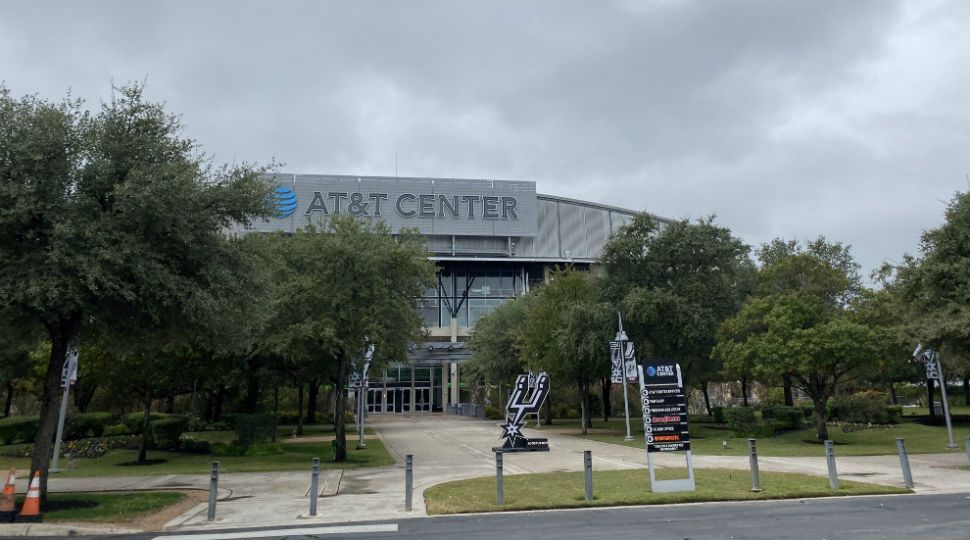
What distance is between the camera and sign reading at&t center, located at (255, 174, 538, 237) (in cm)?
6862

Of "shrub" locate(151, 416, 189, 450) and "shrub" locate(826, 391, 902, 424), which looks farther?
"shrub" locate(826, 391, 902, 424)

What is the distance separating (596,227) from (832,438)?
4944cm

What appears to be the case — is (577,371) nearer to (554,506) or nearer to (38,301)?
(554,506)

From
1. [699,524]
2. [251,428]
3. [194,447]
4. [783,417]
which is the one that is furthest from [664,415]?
[783,417]

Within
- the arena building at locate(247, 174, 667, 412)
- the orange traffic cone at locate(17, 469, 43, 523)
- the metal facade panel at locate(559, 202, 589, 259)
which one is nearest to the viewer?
the orange traffic cone at locate(17, 469, 43, 523)

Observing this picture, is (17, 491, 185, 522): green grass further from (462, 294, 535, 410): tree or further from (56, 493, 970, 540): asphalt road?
(462, 294, 535, 410): tree

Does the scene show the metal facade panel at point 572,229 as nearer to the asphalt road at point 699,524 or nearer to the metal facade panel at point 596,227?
the metal facade panel at point 596,227

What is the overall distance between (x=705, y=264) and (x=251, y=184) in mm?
24820

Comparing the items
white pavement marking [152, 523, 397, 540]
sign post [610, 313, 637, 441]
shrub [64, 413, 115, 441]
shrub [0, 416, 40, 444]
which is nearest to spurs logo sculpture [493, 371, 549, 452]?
sign post [610, 313, 637, 441]

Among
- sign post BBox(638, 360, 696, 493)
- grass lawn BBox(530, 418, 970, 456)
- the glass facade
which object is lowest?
grass lawn BBox(530, 418, 970, 456)

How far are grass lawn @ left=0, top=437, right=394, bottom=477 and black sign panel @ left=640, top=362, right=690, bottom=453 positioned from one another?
404 inches

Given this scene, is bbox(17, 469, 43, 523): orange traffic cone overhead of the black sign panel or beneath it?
beneath

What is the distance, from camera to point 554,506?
1205cm

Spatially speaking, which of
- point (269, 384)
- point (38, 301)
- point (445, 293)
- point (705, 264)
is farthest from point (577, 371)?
point (445, 293)
